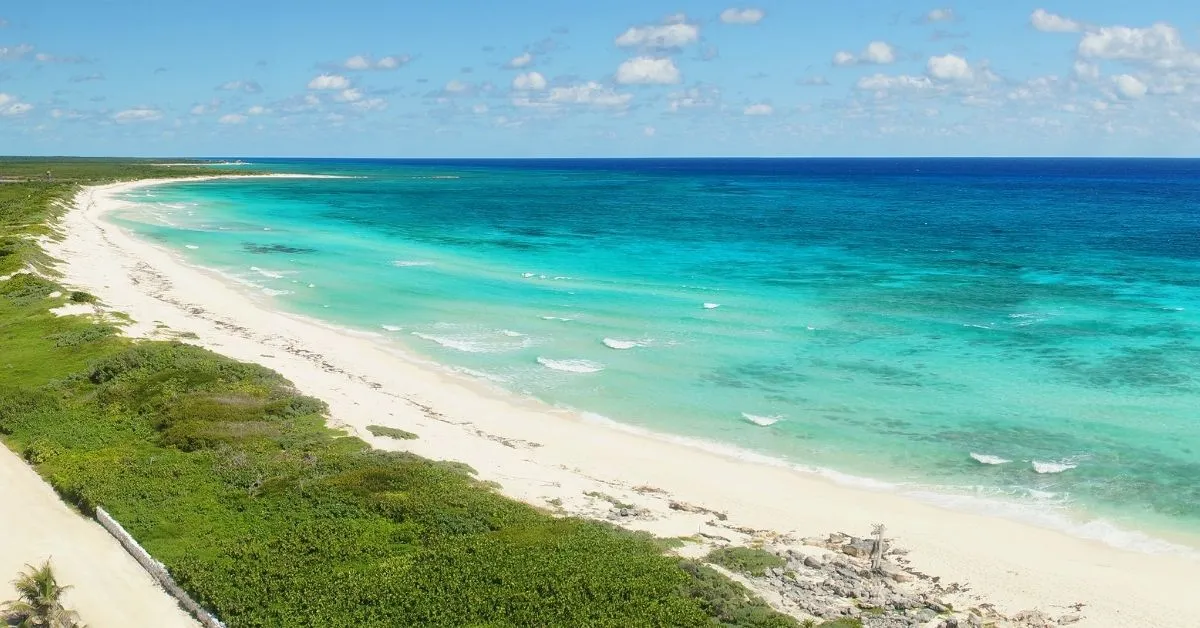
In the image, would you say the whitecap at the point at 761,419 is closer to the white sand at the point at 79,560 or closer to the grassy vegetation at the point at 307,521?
the grassy vegetation at the point at 307,521

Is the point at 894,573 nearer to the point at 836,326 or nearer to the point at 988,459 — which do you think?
the point at 988,459

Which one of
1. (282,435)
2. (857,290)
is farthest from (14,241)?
(857,290)

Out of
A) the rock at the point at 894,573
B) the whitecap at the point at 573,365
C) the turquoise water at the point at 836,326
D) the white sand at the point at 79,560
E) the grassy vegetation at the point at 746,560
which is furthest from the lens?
the whitecap at the point at 573,365

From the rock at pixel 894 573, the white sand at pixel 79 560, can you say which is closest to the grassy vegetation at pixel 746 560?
the rock at pixel 894 573

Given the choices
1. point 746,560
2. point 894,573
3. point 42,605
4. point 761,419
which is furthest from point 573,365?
point 42,605

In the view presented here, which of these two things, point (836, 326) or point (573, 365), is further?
point (836, 326)

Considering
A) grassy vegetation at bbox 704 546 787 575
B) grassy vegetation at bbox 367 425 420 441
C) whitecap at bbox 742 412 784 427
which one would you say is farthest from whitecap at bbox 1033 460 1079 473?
grassy vegetation at bbox 367 425 420 441

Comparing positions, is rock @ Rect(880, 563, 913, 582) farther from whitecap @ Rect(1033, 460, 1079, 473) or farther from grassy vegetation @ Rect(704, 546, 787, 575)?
whitecap @ Rect(1033, 460, 1079, 473)

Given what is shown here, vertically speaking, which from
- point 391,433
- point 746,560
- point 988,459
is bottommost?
point 988,459
